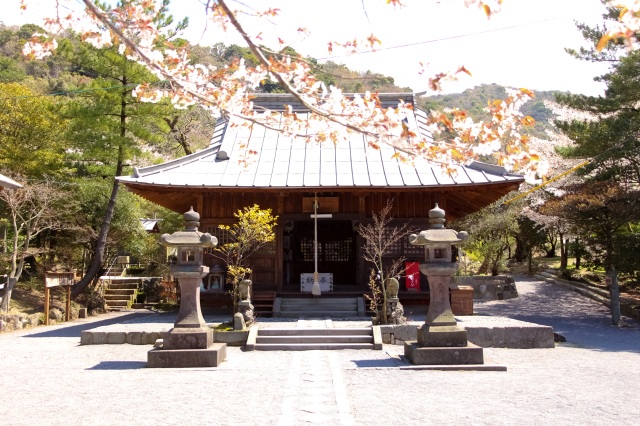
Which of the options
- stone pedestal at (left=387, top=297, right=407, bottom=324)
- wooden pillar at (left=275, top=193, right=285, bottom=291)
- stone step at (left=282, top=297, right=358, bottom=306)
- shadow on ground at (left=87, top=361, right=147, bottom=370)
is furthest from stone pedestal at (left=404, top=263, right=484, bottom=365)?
wooden pillar at (left=275, top=193, right=285, bottom=291)

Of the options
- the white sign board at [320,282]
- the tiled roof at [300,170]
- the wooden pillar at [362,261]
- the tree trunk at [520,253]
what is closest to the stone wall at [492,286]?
the tree trunk at [520,253]

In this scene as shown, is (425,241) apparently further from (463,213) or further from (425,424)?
(463,213)

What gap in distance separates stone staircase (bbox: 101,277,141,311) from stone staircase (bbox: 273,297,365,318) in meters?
10.1

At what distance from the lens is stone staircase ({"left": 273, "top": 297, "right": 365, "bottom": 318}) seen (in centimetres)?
1362

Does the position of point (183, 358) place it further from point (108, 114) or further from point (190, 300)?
point (108, 114)

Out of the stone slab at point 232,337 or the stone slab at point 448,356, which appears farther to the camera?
the stone slab at point 232,337

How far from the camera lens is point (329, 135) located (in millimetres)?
5305

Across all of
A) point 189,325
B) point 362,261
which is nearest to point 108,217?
point 362,261

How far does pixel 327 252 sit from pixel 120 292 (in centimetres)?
942

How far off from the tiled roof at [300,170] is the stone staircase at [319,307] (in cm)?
295

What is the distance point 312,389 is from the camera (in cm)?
684

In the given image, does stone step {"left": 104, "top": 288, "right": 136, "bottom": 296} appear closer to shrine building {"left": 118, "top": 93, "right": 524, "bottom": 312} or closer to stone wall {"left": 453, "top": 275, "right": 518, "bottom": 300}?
shrine building {"left": 118, "top": 93, "right": 524, "bottom": 312}

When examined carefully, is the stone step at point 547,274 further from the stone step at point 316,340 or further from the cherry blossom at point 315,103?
the cherry blossom at point 315,103

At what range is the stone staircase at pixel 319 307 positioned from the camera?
1362 centimetres
